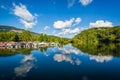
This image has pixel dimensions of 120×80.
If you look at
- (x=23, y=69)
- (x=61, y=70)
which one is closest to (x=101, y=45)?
(x=61, y=70)

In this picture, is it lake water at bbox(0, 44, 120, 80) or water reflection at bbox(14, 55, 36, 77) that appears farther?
water reflection at bbox(14, 55, 36, 77)

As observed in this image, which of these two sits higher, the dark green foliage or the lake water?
the dark green foliage

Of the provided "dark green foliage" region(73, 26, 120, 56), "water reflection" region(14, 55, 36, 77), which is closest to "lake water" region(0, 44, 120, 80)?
"water reflection" region(14, 55, 36, 77)

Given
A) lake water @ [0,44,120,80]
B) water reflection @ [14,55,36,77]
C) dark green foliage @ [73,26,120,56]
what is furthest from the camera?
dark green foliage @ [73,26,120,56]

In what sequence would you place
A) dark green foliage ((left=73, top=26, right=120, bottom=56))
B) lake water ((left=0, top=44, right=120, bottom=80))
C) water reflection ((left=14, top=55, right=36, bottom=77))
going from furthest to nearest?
dark green foliage ((left=73, top=26, right=120, bottom=56))
water reflection ((left=14, top=55, right=36, bottom=77))
lake water ((left=0, top=44, right=120, bottom=80))

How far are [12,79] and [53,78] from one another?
4.94m

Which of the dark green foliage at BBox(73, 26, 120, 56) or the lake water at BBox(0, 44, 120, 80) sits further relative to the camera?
the dark green foliage at BBox(73, 26, 120, 56)

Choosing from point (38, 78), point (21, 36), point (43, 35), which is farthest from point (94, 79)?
point (43, 35)

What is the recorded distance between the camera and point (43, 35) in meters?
153

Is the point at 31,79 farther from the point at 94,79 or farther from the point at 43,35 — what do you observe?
the point at 43,35

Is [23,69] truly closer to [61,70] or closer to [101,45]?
[61,70]

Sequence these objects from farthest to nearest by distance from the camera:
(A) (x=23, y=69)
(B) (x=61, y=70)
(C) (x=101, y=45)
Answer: (C) (x=101, y=45) < (A) (x=23, y=69) < (B) (x=61, y=70)

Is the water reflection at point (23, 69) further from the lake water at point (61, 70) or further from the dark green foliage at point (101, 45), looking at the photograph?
the dark green foliage at point (101, 45)

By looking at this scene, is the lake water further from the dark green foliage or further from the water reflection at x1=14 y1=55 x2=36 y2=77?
the dark green foliage
